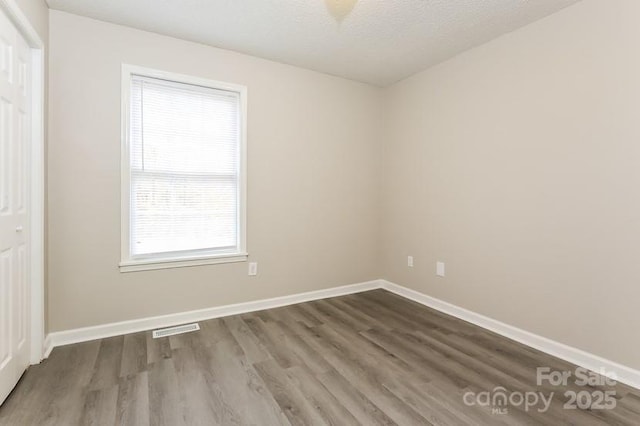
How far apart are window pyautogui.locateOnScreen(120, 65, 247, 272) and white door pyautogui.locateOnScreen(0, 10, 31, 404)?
2.18 feet

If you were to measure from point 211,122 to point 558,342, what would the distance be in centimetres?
343

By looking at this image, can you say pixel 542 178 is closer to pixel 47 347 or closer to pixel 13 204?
pixel 13 204

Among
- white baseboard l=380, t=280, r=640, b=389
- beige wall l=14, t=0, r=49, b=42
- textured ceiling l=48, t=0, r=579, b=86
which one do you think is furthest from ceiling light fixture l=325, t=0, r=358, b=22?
white baseboard l=380, t=280, r=640, b=389

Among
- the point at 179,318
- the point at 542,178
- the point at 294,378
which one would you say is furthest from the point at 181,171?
the point at 542,178

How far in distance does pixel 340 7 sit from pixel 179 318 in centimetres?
291

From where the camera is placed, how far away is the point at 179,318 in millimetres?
2818

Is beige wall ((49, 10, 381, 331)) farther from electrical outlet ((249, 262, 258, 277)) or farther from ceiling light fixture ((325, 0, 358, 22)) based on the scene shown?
ceiling light fixture ((325, 0, 358, 22))

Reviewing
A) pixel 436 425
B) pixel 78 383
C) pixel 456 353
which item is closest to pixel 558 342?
pixel 456 353

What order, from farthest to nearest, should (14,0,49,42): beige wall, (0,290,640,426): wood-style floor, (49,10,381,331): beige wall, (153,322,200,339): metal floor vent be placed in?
(153,322,200,339): metal floor vent → (49,10,381,331): beige wall → (14,0,49,42): beige wall → (0,290,640,426): wood-style floor

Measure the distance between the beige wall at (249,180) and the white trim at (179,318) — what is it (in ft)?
0.19

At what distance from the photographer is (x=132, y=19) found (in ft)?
8.07

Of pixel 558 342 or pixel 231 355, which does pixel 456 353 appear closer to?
pixel 558 342

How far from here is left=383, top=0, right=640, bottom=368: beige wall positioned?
6.55ft

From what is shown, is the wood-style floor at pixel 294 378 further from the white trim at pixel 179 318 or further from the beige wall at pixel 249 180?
the beige wall at pixel 249 180
